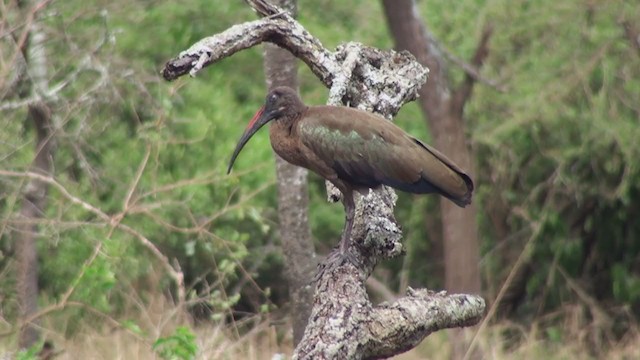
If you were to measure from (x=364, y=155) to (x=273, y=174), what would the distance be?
618 cm

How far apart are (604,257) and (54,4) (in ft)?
21.8

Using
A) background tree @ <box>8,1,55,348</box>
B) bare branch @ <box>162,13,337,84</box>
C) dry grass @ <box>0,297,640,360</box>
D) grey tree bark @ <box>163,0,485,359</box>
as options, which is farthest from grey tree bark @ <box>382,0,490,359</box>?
bare branch @ <box>162,13,337,84</box>

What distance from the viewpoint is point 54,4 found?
978 centimetres

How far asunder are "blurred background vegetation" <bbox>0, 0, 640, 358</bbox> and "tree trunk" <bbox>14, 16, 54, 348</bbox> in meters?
0.11

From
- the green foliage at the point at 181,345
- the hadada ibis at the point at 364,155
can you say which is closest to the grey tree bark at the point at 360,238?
the hadada ibis at the point at 364,155

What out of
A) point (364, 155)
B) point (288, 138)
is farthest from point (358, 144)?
point (288, 138)

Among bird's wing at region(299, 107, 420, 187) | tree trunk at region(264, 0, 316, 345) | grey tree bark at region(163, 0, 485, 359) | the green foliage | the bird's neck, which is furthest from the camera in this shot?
tree trunk at region(264, 0, 316, 345)

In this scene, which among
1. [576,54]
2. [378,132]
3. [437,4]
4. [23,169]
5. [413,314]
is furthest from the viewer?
[437,4]

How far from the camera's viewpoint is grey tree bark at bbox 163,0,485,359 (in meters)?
4.30

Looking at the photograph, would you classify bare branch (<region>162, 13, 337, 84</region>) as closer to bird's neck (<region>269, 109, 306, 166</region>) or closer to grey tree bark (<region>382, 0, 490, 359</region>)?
bird's neck (<region>269, 109, 306, 166</region>)

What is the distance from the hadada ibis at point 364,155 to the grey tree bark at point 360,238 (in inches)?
4.2

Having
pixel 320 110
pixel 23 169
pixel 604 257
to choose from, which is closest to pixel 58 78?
pixel 23 169

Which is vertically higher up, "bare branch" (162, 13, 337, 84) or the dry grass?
"bare branch" (162, 13, 337, 84)

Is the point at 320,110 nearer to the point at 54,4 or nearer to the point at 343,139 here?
the point at 343,139
